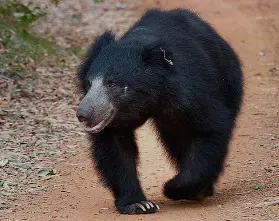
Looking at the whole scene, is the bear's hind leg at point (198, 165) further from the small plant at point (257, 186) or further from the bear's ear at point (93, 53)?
the bear's ear at point (93, 53)

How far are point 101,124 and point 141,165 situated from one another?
2.25 m

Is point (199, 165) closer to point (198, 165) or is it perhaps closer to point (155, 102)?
point (198, 165)

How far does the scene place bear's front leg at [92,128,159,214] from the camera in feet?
20.2

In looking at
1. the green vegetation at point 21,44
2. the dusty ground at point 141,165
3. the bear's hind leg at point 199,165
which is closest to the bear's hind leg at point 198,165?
the bear's hind leg at point 199,165

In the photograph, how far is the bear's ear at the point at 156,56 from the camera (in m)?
5.92

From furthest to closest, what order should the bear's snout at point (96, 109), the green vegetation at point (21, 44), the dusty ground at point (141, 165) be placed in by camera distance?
the green vegetation at point (21, 44), the dusty ground at point (141, 165), the bear's snout at point (96, 109)

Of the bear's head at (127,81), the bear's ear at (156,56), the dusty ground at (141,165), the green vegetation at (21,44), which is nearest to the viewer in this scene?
the bear's head at (127,81)

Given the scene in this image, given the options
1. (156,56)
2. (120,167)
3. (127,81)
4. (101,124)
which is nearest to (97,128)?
(101,124)

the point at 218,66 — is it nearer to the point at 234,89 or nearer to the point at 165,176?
the point at 234,89

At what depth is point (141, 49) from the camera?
19.5 ft

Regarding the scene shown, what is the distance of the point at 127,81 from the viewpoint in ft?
19.1

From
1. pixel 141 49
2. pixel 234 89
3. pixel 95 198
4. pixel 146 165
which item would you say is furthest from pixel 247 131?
pixel 141 49

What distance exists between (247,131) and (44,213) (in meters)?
3.48

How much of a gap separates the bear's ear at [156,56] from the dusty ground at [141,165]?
1.18 m
